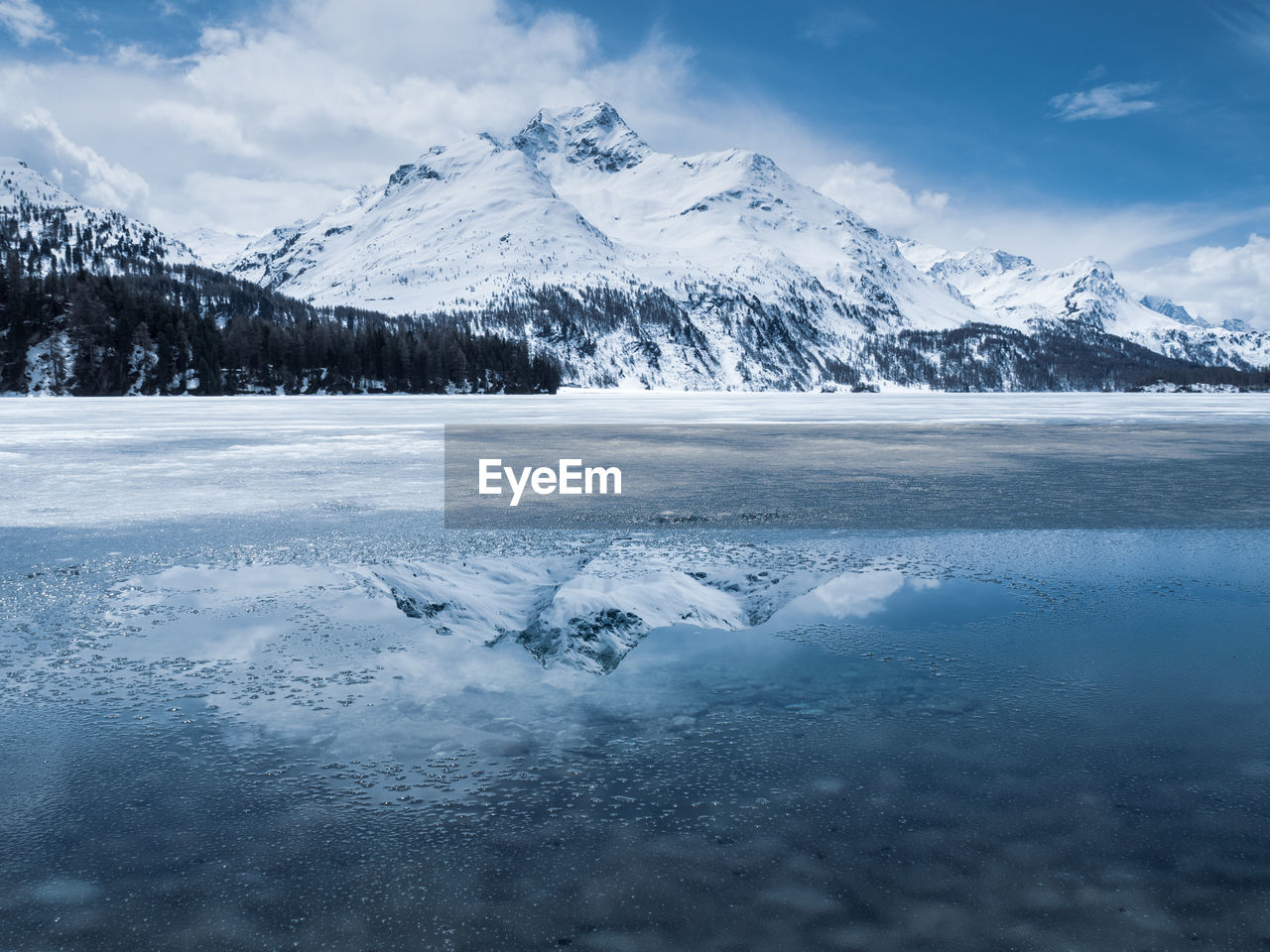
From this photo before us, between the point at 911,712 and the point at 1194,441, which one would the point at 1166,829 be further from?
the point at 1194,441

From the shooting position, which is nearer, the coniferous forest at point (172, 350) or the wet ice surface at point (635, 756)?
the wet ice surface at point (635, 756)

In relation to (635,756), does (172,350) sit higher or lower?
higher

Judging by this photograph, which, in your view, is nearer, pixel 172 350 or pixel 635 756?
pixel 635 756

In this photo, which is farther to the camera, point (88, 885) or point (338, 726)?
point (338, 726)

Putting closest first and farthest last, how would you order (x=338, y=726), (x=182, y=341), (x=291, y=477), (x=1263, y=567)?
(x=338, y=726) < (x=1263, y=567) < (x=291, y=477) < (x=182, y=341)

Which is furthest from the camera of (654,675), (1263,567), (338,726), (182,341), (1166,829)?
(182,341)

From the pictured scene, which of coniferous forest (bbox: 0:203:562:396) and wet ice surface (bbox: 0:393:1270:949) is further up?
coniferous forest (bbox: 0:203:562:396)

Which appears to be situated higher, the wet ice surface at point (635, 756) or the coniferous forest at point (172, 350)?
the coniferous forest at point (172, 350)

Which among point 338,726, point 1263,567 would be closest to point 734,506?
point 1263,567
